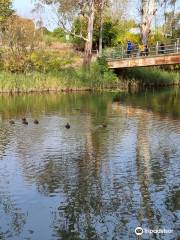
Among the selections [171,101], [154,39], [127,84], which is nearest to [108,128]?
[171,101]

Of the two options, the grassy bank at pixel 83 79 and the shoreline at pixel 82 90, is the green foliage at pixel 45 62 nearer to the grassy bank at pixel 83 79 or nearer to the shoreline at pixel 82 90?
the grassy bank at pixel 83 79

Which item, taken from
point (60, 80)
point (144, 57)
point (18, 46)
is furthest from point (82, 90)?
point (18, 46)

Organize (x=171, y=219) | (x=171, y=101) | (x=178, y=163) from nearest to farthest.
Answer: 1. (x=171, y=219)
2. (x=178, y=163)
3. (x=171, y=101)

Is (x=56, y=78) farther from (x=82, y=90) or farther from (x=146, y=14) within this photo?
(x=146, y=14)

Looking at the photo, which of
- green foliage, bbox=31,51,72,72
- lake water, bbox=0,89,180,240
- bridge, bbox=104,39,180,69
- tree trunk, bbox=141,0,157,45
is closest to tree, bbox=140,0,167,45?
tree trunk, bbox=141,0,157,45

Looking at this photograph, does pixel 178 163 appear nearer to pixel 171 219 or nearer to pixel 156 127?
pixel 171 219

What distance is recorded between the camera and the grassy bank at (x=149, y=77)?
56156 mm

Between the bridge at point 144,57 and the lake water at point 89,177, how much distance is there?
603 inches

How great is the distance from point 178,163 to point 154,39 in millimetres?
53661

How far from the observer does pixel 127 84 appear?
54438 millimetres

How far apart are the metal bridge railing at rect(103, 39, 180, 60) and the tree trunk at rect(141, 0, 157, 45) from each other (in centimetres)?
222

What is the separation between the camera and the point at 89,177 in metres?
15.8

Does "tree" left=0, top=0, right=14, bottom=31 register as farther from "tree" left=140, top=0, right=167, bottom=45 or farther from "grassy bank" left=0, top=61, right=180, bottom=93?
"tree" left=140, top=0, right=167, bottom=45

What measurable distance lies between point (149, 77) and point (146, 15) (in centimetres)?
681
